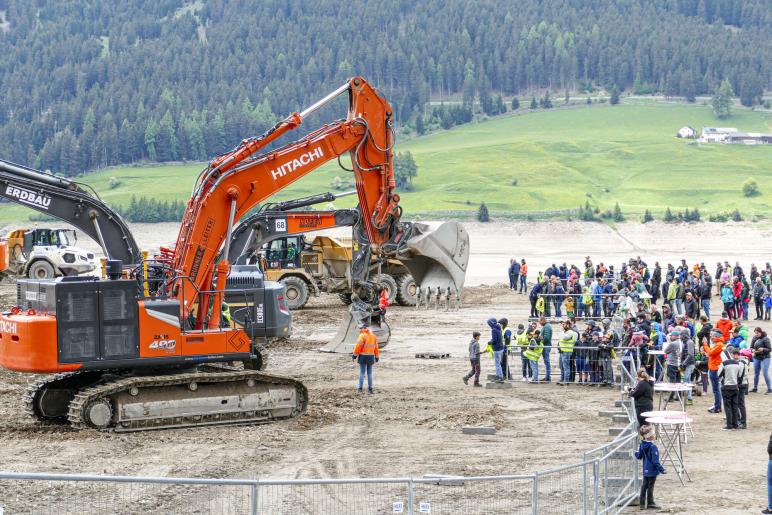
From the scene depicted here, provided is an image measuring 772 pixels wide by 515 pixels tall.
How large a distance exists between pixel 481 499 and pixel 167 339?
9184mm

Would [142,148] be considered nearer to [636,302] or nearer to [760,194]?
[760,194]

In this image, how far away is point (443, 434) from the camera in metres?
21.5

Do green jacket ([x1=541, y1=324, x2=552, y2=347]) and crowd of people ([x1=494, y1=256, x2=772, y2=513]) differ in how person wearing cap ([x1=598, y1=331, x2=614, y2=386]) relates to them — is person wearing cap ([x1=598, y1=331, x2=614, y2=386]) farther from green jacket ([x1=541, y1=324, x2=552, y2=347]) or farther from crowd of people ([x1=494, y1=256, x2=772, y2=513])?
green jacket ([x1=541, y1=324, x2=552, y2=347])

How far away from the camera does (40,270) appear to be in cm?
4862

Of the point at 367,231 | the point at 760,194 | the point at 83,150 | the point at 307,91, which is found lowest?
the point at 367,231

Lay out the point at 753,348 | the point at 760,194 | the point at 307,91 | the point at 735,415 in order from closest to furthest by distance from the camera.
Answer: the point at 735,415 → the point at 753,348 → the point at 760,194 → the point at 307,91

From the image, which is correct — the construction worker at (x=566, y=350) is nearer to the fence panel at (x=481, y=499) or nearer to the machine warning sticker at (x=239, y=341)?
the machine warning sticker at (x=239, y=341)

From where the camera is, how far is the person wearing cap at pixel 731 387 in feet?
72.1

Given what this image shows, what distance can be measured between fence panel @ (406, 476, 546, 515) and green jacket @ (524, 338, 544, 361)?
45.0 ft

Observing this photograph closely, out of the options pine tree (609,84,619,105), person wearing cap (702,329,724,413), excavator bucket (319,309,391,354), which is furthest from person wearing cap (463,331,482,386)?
pine tree (609,84,619,105)

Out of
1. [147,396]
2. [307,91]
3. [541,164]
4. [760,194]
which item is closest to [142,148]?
[307,91]

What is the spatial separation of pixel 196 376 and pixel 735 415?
979 cm

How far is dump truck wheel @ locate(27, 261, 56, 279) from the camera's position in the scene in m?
48.4

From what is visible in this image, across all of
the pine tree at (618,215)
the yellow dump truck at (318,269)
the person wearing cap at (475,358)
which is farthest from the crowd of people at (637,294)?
the pine tree at (618,215)
